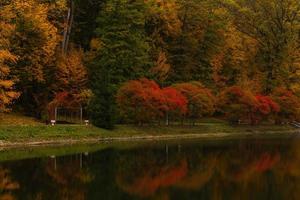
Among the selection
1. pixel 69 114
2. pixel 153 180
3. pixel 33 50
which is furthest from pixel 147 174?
pixel 69 114

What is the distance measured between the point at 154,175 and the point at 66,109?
2903 cm

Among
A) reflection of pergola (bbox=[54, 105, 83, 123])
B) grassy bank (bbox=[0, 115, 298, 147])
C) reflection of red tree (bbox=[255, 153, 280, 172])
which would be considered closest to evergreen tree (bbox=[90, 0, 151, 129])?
reflection of pergola (bbox=[54, 105, 83, 123])

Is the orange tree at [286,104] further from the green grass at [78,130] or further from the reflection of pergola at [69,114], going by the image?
the reflection of pergola at [69,114]

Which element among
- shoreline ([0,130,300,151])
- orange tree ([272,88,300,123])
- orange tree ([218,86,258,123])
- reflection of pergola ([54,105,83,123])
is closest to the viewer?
shoreline ([0,130,300,151])

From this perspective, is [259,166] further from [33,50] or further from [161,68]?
[161,68]

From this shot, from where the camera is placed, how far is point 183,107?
185 ft

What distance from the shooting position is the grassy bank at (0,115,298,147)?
42312 mm

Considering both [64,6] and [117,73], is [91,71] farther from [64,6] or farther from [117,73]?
[64,6]

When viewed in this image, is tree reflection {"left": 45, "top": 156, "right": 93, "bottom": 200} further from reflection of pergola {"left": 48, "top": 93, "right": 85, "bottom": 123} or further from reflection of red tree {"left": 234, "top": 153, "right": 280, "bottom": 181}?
reflection of pergola {"left": 48, "top": 93, "right": 85, "bottom": 123}

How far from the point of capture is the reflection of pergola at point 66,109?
171ft

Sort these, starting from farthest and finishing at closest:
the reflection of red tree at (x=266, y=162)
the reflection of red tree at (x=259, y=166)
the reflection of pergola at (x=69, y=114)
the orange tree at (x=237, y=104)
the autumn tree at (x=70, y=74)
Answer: the orange tree at (x=237, y=104), the autumn tree at (x=70, y=74), the reflection of pergola at (x=69, y=114), the reflection of red tree at (x=266, y=162), the reflection of red tree at (x=259, y=166)

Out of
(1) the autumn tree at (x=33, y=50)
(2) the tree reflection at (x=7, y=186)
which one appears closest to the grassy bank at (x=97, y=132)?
(1) the autumn tree at (x=33, y=50)

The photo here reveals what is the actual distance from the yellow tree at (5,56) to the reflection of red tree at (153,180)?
18917 millimetres

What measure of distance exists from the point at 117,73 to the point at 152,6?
39.9 ft
